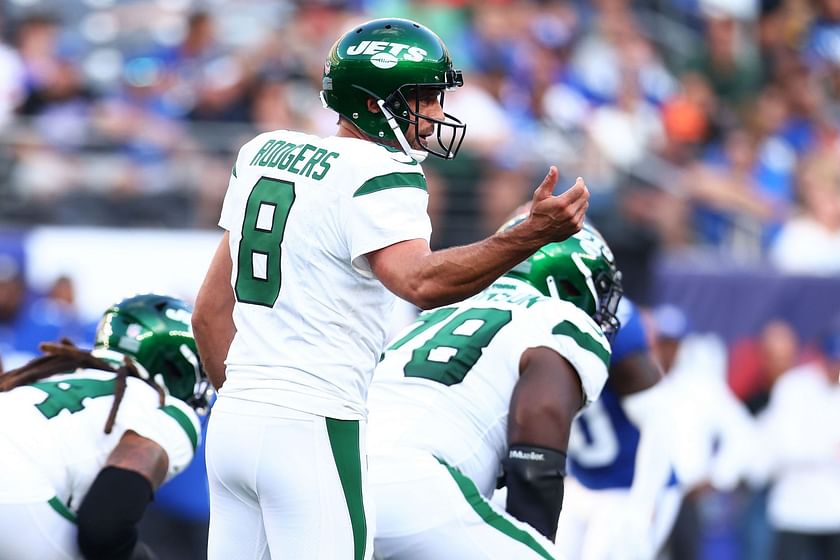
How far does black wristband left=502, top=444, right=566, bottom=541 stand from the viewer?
3.75 meters

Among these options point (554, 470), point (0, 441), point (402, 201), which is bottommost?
point (0, 441)

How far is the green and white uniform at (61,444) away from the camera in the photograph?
4.02m

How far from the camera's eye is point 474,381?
13.1 feet

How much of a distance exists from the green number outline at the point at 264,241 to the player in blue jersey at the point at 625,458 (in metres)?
1.61

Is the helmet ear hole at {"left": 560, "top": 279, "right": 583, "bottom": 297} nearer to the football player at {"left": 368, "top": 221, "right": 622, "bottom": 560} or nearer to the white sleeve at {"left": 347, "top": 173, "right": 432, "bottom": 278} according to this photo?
the football player at {"left": 368, "top": 221, "right": 622, "bottom": 560}

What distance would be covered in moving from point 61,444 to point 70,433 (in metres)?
0.04

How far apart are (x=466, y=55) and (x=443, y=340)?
26.0 feet

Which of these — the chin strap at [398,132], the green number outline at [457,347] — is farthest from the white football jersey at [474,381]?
the chin strap at [398,132]

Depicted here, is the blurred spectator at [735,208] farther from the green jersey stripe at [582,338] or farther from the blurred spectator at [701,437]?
the green jersey stripe at [582,338]

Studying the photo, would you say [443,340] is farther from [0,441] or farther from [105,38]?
[105,38]

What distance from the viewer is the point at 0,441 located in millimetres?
4074

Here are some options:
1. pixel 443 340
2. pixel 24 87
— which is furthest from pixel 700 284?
pixel 443 340

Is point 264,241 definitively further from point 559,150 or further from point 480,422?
point 559,150

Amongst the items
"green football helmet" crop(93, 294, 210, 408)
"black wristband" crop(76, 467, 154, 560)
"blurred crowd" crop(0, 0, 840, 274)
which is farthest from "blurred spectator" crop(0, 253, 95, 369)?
"black wristband" crop(76, 467, 154, 560)
